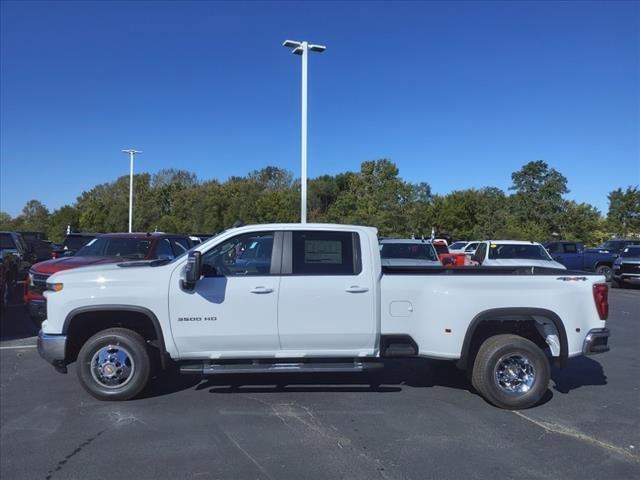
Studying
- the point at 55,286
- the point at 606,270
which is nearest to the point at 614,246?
the point at 606,270

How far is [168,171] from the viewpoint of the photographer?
3098 inches

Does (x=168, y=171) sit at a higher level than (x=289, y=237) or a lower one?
higher

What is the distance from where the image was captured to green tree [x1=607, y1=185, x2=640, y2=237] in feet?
178

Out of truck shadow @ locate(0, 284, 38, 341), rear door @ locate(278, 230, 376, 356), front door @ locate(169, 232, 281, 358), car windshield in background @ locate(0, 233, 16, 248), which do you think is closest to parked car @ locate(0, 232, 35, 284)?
car windshield in background @ locate(0, 233, 16, 248)

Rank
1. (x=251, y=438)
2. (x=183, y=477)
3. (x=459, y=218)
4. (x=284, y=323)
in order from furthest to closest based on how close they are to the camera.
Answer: (x=459, y=218) → (x=284, y=323) → (x=251, y=438) → (x=183, y=477)

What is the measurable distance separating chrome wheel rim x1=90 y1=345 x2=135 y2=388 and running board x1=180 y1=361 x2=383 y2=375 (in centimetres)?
64

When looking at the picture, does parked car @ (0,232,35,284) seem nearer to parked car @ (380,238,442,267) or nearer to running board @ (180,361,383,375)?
parked car @ (380,238,442,267)

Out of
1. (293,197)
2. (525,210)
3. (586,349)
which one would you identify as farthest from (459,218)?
(586,349)

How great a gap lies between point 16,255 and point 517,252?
14.0 meters

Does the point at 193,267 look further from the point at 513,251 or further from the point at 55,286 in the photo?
the point at 513,251

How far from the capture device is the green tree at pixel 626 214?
5419cm

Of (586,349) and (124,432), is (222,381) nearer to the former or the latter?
(124,432)

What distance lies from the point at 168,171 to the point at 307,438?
254ft

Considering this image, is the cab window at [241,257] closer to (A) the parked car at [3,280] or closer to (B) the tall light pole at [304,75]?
(A) the parked car at [3,280]
